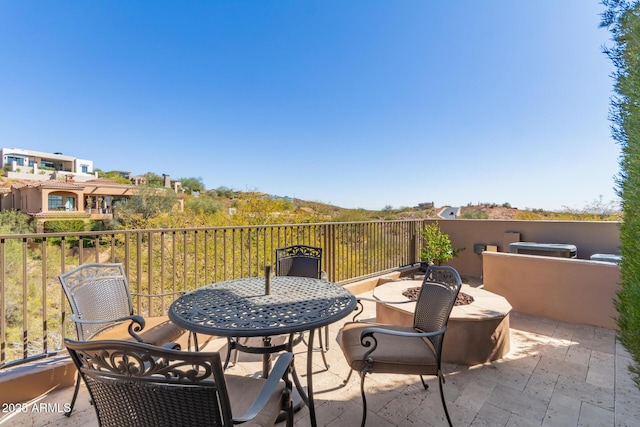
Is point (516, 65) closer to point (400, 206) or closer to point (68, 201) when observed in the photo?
point (400, 206)

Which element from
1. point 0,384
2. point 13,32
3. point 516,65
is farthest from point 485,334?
point 13,32

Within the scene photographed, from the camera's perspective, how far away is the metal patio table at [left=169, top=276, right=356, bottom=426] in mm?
1351

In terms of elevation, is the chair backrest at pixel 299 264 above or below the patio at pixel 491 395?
above

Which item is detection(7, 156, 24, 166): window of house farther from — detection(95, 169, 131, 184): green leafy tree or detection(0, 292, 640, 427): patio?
detection(0, 292, 640, 427): patio

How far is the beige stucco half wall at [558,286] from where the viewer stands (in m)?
3.10

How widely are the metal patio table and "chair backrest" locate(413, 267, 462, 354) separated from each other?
57 cm

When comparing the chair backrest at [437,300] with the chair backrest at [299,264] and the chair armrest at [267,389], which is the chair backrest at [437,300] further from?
the chair backrest at [299,264]

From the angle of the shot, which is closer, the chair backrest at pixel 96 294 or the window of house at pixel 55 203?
the chair backrest at pixel 96 294

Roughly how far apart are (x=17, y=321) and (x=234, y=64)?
8.43 metres

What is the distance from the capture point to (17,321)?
19.5 feet

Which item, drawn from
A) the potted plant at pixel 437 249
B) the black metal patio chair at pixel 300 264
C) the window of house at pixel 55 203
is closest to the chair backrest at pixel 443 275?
the black metal patio chair at pixel 300 264

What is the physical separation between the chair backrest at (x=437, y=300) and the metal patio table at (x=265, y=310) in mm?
570

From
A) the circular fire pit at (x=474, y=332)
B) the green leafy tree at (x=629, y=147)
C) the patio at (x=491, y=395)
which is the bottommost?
the patio at (x=491, y=395)

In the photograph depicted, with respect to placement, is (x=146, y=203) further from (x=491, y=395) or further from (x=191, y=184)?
(x=491, y=395)
